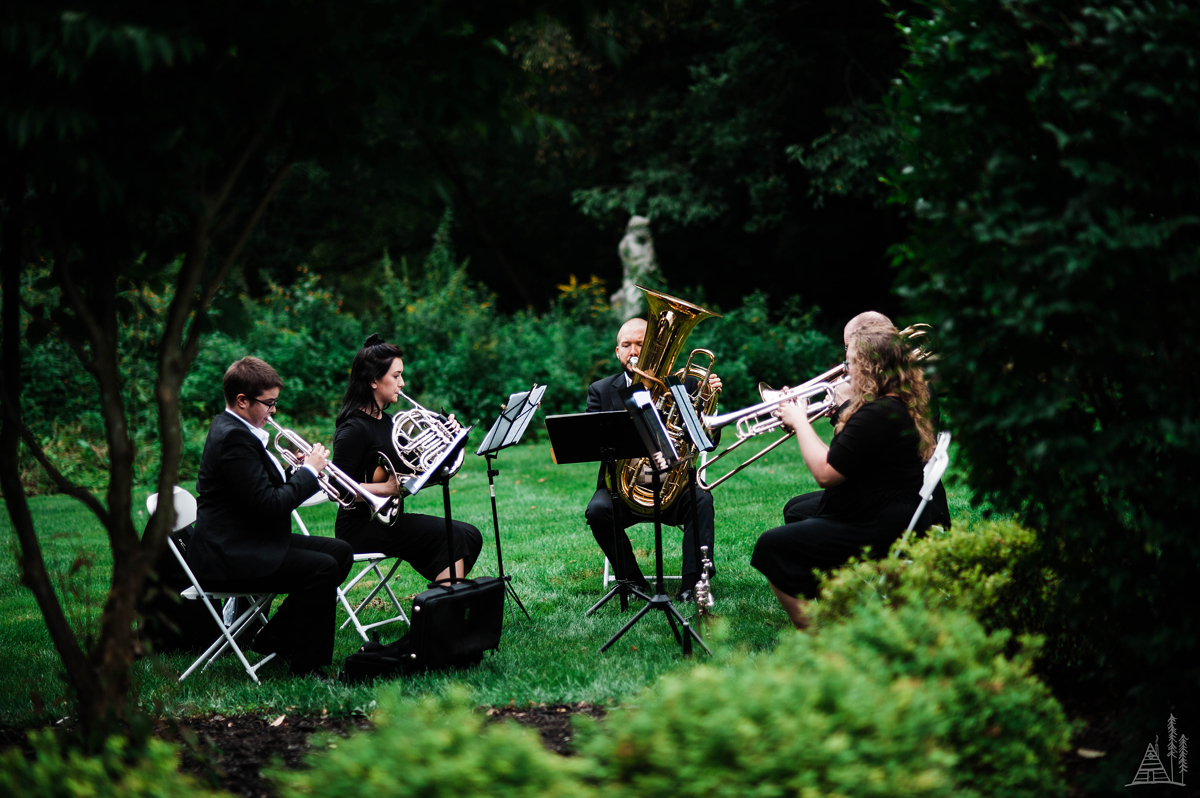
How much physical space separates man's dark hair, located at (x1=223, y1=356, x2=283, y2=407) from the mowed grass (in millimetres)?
982

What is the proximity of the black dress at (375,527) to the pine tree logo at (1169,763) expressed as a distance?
362 centimetres

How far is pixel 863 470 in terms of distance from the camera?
4.70 metres

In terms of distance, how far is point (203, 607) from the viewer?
5.43 meters

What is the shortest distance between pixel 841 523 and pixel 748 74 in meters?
13.1

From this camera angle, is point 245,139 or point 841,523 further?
point 841,523

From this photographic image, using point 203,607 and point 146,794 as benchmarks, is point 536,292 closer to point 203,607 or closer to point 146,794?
point 203,607

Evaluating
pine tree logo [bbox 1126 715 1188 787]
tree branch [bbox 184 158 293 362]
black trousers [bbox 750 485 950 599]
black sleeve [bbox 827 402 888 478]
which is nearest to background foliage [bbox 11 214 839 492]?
black trousers [bbox 750 485 950 599]

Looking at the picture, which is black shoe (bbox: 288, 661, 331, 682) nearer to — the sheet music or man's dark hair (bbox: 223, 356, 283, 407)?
the sheet music

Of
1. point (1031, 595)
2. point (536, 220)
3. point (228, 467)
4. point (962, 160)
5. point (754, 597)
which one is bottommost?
point (754, 597)

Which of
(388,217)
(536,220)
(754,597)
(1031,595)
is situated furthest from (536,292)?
(1031,595)

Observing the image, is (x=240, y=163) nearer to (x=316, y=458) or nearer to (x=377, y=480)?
(x=316, y=458)

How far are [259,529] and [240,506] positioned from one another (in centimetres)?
15

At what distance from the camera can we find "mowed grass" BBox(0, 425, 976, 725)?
14.2ft

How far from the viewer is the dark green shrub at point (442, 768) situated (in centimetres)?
213
